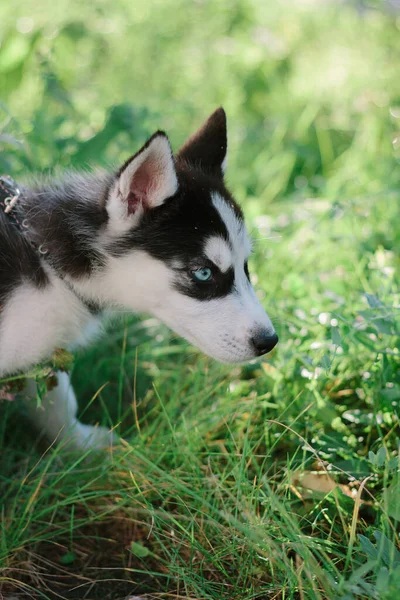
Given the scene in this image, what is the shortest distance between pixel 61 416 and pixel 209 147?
1476 mm

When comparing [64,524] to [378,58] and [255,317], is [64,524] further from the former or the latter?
[378,58]

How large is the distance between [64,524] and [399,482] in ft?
4.57

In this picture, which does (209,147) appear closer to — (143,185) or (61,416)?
(143,185)

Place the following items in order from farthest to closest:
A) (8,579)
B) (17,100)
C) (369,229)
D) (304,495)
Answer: (17,100) < (369,229) < (304,495) < (8,579)

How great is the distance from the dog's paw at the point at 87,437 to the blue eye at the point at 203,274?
0.89 meters

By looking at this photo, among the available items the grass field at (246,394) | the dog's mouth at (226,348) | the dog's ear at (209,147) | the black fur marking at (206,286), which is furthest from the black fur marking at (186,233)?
the grass field at (246,394)

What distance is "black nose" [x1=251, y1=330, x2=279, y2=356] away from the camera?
262 cm

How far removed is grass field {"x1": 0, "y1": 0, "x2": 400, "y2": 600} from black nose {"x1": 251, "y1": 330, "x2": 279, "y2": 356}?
0.79 ft

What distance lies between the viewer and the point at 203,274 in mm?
2684

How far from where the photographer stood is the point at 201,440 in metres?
2.80

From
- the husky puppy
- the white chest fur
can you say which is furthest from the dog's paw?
the white chest fur

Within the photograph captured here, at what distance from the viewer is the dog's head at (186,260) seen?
2.64 meters

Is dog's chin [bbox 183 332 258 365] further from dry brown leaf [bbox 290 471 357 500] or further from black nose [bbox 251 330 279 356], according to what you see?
dry brown leaf [bbox 290 471 357 500]

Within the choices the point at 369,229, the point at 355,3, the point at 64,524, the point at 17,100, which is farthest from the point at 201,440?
the point at 355,3
